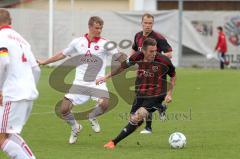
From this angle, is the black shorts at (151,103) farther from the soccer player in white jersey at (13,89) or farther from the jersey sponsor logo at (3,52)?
the jersey sponsor logo at (3,52)

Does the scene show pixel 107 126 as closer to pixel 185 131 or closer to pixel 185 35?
pixel 185 131

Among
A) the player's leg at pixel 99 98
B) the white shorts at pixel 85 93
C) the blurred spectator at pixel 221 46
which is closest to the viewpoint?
the white shorts at pixel 85 93

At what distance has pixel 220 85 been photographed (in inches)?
1026

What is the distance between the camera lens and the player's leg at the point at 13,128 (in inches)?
377

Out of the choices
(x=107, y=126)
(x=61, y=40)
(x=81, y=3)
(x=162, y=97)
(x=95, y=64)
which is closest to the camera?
(x=162, y=97)

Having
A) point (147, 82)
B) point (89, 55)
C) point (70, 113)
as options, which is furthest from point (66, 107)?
point (147, 82)

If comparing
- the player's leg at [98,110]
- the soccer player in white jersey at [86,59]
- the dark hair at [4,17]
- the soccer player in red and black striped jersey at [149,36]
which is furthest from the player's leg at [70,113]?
the dark hair at [4,17]

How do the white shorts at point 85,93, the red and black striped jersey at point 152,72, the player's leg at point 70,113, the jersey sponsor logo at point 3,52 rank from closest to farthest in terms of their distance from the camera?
1. the jersey sponsor logo at point 3,52
2. the red and black striped jersey at point 152,72
3. the player's leg at point 70,113
4. the white shorts at point 85,93

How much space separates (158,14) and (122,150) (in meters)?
25.0

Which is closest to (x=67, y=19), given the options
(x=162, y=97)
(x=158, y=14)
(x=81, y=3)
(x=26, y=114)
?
(x=158, y=14)

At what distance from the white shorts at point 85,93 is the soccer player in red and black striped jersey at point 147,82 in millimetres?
856

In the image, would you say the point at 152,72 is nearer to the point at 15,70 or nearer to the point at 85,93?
the point at 85,93

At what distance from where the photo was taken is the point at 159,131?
579 inches

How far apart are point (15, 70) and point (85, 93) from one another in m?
4.22
